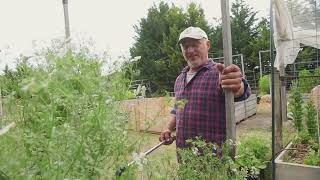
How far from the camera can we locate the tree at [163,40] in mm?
17953

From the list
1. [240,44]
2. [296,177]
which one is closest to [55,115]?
[296,177]

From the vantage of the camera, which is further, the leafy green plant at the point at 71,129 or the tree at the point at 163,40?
the tree at the point at 163,40

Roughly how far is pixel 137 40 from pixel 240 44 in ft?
18.6

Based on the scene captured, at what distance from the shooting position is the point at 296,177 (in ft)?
9.58

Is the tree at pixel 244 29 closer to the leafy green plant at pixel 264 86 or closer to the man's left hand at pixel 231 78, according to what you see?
the leafy green plant at pixel 264 86

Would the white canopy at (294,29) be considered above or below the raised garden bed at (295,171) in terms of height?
above

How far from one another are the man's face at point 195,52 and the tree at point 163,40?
15105mm

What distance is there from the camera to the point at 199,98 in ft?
7.13

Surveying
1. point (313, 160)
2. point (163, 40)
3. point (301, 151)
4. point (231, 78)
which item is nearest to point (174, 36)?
point (163, 40)

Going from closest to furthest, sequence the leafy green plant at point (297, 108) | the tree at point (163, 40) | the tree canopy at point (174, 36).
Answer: the leafy green plant at point (297, 108), the tree canopy at point (174, 36), the tree at point (163, 40)

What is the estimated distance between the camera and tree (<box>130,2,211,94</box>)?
58.9 ft

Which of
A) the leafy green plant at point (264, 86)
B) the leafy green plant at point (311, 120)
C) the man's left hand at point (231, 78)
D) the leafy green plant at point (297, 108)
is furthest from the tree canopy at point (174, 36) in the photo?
the man's left hand at point (231, 78)

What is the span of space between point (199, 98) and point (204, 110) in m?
0.08

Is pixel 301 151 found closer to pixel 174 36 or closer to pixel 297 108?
pixel 297 108
